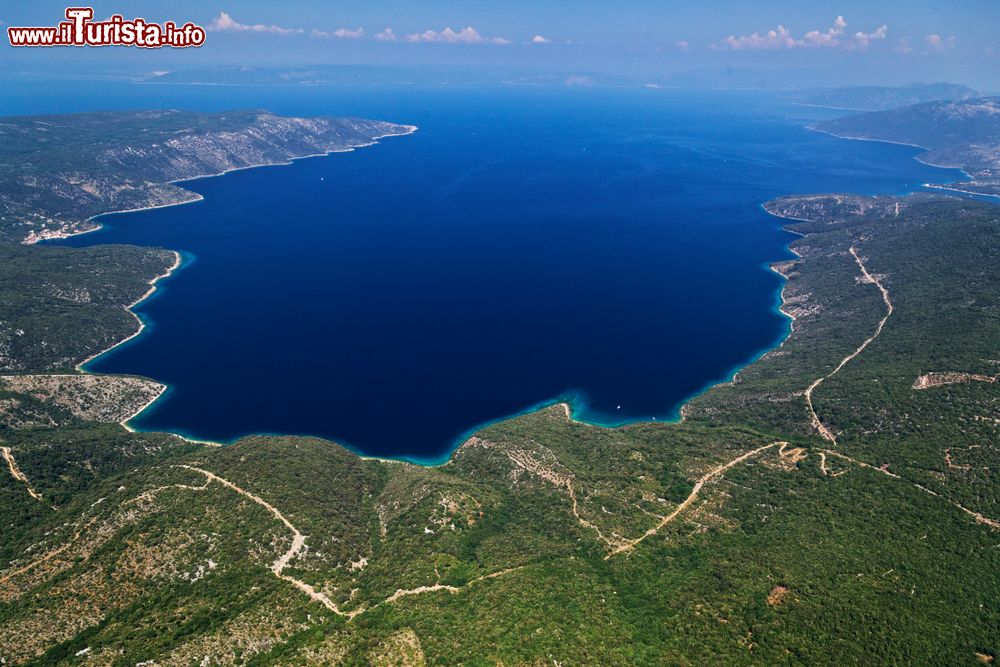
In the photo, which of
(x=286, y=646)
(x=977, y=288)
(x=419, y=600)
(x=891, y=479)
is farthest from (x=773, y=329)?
(x=286, y=646)

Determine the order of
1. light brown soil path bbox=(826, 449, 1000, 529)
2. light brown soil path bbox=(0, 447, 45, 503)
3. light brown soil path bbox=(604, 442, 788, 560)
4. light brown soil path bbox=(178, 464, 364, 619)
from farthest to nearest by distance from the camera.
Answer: light brown soil path bbox=(0, 447, 45, 503) → light brown soil path bbox=(604, 442, 788, 560) → light brown soil path bbox=(826, 449, 1000, 529) → light brown soil path bbox=(178, 464, 364, 619)

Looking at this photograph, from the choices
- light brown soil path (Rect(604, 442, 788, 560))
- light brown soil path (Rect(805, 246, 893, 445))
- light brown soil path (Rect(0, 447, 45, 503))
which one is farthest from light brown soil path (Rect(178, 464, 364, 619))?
light brown soil path (Rect(805, 246, 893, 445))

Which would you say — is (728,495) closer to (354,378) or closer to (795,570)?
(795,570)

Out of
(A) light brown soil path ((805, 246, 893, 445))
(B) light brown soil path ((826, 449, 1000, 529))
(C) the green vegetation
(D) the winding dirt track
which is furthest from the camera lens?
(A) light brown soil path ((805, 246, 893, 445))

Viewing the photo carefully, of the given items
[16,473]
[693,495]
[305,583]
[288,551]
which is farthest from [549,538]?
[16,473]

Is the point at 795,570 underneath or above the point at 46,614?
above

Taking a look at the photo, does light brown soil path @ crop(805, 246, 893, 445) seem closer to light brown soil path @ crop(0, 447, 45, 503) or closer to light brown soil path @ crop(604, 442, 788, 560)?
light brown soil path @ crop(604, 442, 788, 560)
